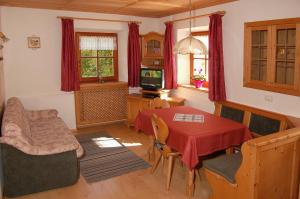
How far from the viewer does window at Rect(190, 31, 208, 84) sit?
545 centimetres

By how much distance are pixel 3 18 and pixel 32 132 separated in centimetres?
211

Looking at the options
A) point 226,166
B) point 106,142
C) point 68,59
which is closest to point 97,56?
point 68,59

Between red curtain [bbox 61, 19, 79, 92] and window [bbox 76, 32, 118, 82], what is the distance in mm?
582

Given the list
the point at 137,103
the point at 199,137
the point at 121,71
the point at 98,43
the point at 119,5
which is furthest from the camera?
the point at 121,71

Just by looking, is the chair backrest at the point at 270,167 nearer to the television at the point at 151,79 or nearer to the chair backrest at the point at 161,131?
the chair backrest at the point at 161,131

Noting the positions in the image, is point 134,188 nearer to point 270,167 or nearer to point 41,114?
point 270,167

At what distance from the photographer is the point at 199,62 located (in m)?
5.73

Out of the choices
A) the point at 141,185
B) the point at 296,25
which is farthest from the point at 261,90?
the point at 141,185

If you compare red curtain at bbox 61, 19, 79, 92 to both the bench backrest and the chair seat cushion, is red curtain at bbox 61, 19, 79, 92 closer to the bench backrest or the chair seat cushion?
the bench backrest

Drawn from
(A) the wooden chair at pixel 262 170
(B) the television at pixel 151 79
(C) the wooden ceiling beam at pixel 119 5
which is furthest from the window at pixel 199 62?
(A) the wooden chair at pixel 262 170

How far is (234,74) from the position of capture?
14.6ft

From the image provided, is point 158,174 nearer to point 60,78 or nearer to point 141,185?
point 141,185

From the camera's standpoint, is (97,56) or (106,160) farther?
(97,56)

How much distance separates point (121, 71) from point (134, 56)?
1.84ft
